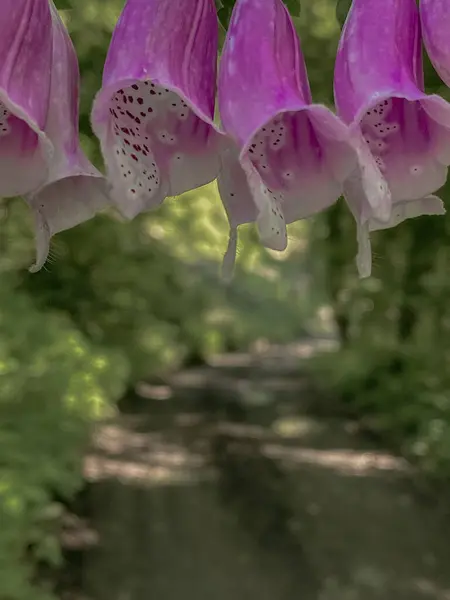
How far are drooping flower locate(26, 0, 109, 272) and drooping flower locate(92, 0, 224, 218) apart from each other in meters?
0.03

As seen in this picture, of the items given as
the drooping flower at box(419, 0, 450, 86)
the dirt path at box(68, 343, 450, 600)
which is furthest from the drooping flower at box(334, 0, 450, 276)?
the dirt path at box(68, 343, 450, 600)

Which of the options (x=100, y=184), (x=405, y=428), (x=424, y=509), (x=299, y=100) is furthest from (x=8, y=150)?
(x=405, y=428)

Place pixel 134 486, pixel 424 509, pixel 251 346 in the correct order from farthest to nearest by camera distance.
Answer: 1. pixel 251 346
2. pixel 134 486
3. pixel 424 509

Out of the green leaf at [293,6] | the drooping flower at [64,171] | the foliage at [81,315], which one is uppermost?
the green leaf at [293,6]

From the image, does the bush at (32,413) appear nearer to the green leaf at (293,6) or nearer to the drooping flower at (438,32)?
the green leaf at (293,6)

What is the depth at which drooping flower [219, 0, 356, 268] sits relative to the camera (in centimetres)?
49

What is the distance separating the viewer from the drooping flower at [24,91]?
484 mm

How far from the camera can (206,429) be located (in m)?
6.42

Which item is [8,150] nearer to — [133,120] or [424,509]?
[133,120]

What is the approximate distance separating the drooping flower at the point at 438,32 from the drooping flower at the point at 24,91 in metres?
0.27

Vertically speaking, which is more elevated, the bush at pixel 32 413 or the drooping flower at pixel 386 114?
the drooping flower at pixel 386 114

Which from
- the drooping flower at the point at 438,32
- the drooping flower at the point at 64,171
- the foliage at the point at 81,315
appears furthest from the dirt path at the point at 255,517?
the drooping flower at the point at 438,32

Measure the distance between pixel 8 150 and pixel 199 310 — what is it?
7.75m

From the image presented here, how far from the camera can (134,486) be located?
4.90 meters
